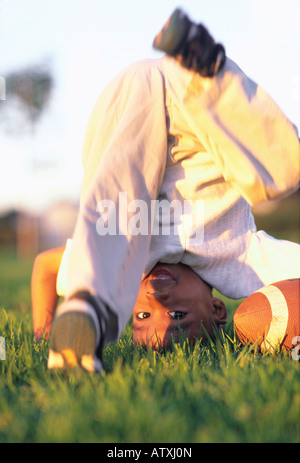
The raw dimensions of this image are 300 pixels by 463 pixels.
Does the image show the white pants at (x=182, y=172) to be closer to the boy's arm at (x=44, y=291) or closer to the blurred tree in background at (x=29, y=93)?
the boy's arm at (x=44, y=291)

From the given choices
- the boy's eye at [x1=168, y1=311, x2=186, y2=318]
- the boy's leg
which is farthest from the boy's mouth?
the boy's leg

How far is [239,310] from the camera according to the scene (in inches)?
72.4

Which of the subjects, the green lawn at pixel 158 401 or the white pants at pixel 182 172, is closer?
the green lawn at pixel 158 401

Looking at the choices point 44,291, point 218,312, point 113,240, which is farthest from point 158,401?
point 44,291

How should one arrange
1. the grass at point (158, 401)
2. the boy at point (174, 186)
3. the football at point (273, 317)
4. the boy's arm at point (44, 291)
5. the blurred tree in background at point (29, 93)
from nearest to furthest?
the grass at point (158, 401)
the boy at point (174, 186)
the football at point (273, 317)
the boy's arm at point (44, 291)
the blurred tree in background at point (29, 93)

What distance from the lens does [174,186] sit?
1.82 metres

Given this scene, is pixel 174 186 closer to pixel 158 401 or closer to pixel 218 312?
pixel 218 312

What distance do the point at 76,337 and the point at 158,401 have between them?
29 cm

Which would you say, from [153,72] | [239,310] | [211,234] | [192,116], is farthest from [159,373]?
[153,72]

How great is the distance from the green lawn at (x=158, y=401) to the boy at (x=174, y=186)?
128 millimetres

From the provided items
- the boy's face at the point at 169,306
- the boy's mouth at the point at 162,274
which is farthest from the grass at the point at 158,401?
the boy's mouth at the point at 162,274

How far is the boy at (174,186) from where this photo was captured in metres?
1.41

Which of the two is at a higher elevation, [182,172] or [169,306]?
[182,172]
